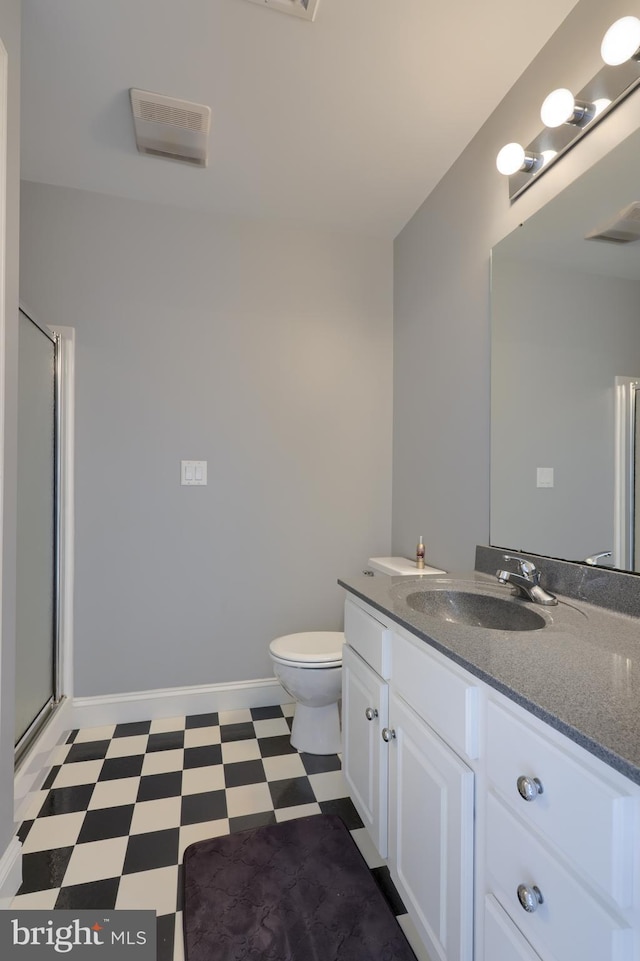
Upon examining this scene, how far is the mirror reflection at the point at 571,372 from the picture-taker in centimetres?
119

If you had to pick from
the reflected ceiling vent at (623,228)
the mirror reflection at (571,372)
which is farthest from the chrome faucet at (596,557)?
the reflected ceiling vent at (623,228)

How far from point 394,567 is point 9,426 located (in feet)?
5.30

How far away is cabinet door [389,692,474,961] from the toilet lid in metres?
0.65

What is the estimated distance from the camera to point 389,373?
262 centimetres

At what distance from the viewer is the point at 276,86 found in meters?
1.64

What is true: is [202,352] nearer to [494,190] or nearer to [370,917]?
[494,190]

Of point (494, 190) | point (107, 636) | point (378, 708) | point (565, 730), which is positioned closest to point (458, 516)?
point (378, 708)

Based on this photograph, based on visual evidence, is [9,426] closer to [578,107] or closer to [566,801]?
[566,801]

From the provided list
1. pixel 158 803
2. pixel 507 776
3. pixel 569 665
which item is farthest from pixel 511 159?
pixel 158 803

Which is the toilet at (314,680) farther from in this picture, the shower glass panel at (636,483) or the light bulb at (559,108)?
the light bulb at (559,108)

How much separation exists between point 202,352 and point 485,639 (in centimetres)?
192

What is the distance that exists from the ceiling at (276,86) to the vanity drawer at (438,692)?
1789 millimetres

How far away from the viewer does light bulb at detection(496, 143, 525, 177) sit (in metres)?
1.50

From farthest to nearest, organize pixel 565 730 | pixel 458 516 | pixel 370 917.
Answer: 1. pixel 458 516
2. pixel 370 917
3. pixel 565 730
